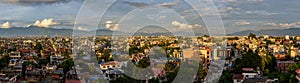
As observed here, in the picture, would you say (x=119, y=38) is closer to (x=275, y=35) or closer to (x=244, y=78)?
(x=244, y=78)

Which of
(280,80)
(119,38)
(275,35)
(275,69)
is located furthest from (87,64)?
(275,35)

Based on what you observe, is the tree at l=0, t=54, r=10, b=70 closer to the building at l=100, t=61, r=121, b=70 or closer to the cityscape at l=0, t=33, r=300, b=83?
the cityscape at l=0, t=33, r=300, b=83

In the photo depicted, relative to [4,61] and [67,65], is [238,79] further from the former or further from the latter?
[4,61]

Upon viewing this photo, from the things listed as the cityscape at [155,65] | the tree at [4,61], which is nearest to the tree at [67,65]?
the cityscape at [155,65]

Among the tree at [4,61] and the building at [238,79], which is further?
the tree at [4,61]

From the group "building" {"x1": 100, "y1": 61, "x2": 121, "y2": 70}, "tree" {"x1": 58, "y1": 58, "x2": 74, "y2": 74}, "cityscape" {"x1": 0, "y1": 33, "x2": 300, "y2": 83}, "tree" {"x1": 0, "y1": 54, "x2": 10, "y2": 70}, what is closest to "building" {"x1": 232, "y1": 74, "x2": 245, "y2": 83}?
"cityscape" {"x1": 0, "y1": 33, "x2": 300, "y2": 83}

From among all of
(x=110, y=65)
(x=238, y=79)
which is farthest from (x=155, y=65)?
(x=238, y=79)

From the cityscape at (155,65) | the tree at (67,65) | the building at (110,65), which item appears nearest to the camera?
the cityscape at (155,65)

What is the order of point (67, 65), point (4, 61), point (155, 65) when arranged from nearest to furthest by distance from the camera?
point (155, 65)
point (67, 65)
point (4, 61)

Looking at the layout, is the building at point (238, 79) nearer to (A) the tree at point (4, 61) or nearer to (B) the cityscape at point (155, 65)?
(B) the cityscape at point (155, 65)

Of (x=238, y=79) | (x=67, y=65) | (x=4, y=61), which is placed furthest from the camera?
(x=4, y=61)

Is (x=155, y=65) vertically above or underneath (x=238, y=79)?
above

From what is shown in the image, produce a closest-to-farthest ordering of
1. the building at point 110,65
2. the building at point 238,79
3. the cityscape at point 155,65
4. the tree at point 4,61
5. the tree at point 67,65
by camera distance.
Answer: the cityscape at point 155,65
the building at point 238,79
the tree at point 67,65
the building at point 110,65
the tree at point 4,61
